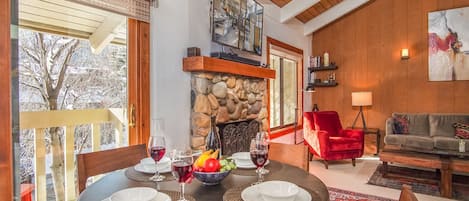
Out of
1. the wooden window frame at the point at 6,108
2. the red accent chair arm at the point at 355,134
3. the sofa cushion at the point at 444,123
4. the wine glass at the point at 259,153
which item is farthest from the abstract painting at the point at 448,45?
the wooden window frame at the point at 6,108

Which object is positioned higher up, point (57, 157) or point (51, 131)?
point (51, 131)

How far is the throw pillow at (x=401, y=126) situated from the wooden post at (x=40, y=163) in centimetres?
466

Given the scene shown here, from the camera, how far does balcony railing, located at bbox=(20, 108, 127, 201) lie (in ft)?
6.42

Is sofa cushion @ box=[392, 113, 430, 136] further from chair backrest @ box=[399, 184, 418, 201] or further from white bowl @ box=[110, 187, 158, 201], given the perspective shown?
white bowl @ box=[110, 187, 158, 201]

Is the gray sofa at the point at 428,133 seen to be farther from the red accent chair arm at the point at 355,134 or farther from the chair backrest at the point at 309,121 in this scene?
the chair backrest at the point at 309,121

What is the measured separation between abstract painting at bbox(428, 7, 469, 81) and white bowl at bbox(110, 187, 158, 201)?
5.24 meters

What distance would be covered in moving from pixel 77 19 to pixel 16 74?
1.42 meters

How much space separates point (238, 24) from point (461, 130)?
3.52 meters

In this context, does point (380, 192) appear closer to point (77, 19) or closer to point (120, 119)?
point (120, 119)

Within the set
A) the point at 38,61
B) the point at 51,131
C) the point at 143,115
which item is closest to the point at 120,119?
the point at 143,115

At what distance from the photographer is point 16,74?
2.97ft

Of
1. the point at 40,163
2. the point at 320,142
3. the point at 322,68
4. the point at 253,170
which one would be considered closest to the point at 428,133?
the point at 320,142

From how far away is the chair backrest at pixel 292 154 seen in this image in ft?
5.41

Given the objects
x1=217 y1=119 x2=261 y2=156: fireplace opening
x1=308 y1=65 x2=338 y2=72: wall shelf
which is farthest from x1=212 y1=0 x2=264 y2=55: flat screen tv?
x1=308 y1=65 x2=338 y2=72: wall shelf
